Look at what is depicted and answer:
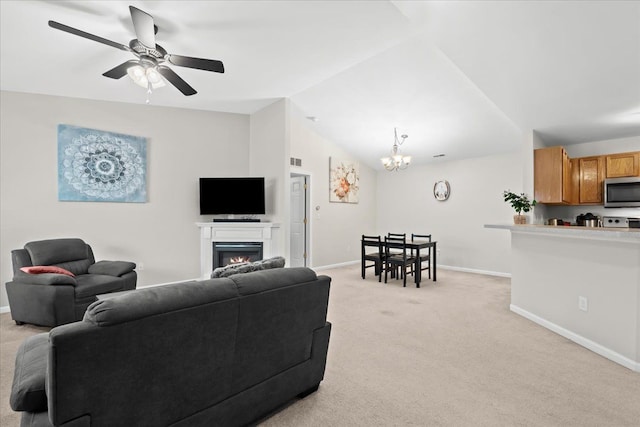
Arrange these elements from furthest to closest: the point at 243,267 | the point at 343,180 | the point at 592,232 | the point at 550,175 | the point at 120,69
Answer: the point at 343,180
the point at 550,175
the point at 120,69
the point at 592,232
the point at 243,267

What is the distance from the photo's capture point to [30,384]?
1.32 m

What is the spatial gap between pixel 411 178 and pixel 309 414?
20.4 ft

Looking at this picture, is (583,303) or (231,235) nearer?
(583,303)

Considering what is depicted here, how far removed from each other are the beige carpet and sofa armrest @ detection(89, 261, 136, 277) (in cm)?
82

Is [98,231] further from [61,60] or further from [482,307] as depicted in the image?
[482,307]

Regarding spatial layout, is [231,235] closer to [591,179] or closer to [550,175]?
[550,175]

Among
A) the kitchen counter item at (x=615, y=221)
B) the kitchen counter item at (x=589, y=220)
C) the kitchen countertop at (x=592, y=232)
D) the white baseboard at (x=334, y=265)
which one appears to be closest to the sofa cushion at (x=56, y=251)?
the white baseboard at (x=334, y=265)

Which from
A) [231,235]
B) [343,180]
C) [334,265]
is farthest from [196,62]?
[334,265]

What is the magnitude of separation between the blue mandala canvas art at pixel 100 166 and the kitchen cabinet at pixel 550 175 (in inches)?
220

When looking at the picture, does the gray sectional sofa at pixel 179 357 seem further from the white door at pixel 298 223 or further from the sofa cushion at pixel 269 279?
the white door at pixel 298 223

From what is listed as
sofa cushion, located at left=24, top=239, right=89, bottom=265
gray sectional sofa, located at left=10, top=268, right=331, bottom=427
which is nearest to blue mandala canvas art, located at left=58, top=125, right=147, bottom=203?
sofa cushion, located at left=24, top=239, right=89, bottom=265

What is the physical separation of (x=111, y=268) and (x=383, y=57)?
4.15 m

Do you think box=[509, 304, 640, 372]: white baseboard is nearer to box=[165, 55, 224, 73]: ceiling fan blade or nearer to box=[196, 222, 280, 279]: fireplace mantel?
box=[196, 222, 280, 279]: fireplace mantel

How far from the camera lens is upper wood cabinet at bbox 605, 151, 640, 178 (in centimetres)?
451
